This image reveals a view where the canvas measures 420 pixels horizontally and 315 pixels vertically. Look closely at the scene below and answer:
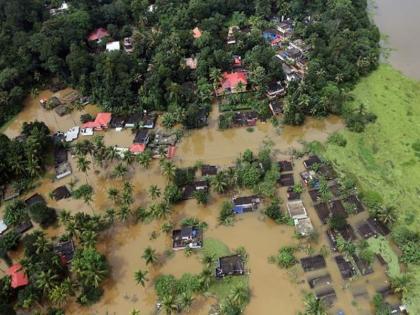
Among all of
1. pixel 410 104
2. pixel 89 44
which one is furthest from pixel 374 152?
pixel 89 44

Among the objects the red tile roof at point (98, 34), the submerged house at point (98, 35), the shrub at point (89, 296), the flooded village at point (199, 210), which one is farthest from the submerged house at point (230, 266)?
the red tile roof at point (98, 34)

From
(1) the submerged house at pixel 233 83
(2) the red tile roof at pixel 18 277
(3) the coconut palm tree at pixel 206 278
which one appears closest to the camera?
(3) the coconut palm tree at pixel 206 278

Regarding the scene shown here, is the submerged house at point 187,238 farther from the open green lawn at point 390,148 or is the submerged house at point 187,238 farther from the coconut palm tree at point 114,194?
the open green lawn at point 390,148

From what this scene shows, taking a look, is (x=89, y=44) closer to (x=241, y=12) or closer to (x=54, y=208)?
(x=241, y=12)

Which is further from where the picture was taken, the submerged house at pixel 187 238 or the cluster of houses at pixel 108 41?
the cluster of houses at pixel 108 41

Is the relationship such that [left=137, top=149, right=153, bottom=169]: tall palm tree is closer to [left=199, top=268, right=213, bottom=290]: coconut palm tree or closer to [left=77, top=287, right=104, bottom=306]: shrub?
[left=77, top=287, right=104, bottom=306]: shrub

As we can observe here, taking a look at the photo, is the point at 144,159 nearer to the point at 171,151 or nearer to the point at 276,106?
the point at 171,151

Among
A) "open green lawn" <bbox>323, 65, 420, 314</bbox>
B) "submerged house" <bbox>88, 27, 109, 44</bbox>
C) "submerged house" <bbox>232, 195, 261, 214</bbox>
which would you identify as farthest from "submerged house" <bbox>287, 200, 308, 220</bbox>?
"submerged house" <bbox>88, 27, 109, 44</bbox>
